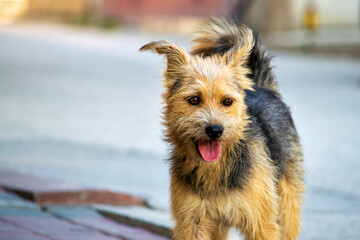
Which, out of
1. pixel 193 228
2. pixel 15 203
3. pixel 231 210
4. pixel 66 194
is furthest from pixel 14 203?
pixel 231 210

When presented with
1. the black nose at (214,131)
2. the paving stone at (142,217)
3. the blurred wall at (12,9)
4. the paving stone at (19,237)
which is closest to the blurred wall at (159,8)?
the blurred wall at (12,9)

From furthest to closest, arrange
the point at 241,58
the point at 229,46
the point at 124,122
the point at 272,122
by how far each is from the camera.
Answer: the point at 124,122 < the point at 229,46 < the point at 272,122 < the point at 241,58

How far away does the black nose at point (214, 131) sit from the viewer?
4805mm

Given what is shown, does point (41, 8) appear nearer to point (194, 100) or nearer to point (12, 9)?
point (12, 9)

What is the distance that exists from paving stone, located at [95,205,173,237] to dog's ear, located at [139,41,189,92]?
60.7 inches

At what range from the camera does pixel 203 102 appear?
16.2ft

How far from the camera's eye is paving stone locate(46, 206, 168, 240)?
6.34 metres

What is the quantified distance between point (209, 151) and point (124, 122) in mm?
8191

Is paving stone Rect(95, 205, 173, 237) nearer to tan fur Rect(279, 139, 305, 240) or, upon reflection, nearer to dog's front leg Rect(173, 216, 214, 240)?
tan fur Rect(279, 139, 305, 240)

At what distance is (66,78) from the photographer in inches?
741

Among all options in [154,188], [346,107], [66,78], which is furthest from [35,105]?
[154,188]

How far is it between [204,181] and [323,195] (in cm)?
322

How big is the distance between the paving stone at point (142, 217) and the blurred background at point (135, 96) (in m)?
0.25

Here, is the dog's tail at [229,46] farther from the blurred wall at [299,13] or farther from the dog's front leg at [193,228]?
the blurred wall at [299,13]
